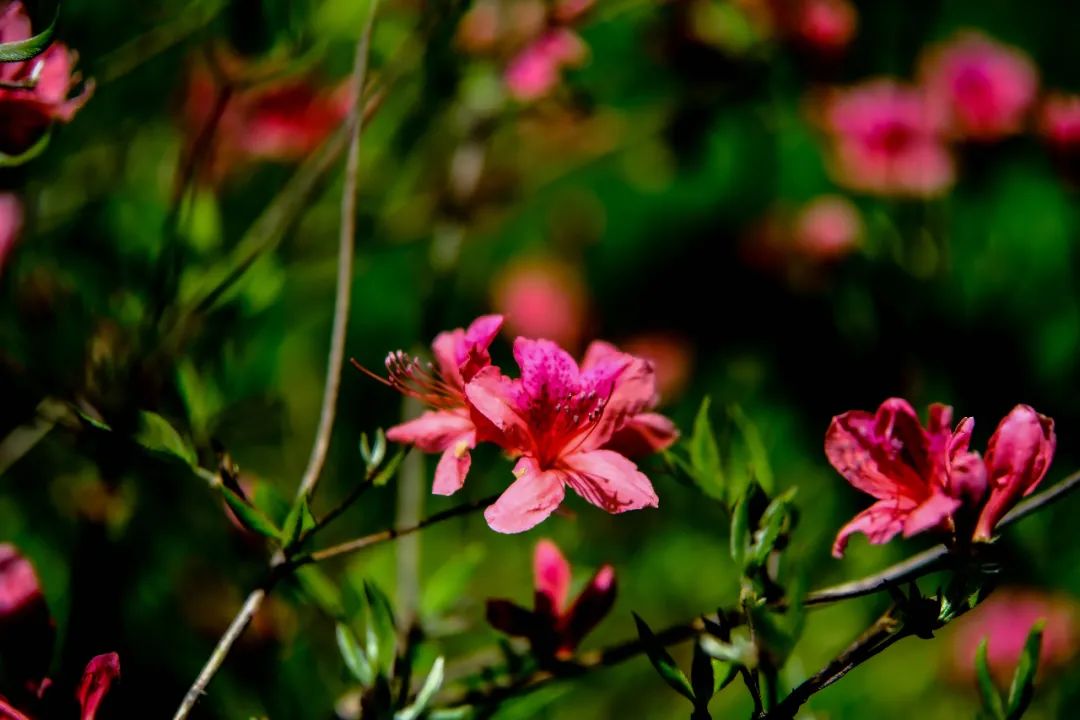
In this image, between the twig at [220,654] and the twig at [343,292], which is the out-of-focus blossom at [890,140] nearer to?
the twig at [343,292]

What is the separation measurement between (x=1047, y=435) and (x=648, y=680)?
0.64 m

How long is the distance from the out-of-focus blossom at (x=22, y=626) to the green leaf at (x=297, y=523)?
0.46ft

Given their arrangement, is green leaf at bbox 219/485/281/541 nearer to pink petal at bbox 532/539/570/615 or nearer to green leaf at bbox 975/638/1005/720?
pink petal at bbox 532/539/570/615

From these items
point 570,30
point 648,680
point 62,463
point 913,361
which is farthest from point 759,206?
point 62,463

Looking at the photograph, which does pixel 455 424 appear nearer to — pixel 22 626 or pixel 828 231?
pixel 22 626

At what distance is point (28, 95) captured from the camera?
555 millimetres

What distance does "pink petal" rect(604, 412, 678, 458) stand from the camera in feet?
1.76

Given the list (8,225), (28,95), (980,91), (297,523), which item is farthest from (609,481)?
(980,91)

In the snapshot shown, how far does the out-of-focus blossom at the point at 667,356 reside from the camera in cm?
128

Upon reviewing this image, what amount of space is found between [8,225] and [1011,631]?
0.99 m

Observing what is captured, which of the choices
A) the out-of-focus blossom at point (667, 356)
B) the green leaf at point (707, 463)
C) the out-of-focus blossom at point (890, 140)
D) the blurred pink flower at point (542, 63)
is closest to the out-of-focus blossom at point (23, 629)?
the green leaf at point (707, 463)

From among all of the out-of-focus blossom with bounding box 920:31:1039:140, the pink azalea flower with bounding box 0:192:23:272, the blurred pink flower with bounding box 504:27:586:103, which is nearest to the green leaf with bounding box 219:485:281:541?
the pink azalea flower with bounding box 0:192:23:272

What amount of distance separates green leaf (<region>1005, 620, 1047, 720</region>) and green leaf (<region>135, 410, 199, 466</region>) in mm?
427

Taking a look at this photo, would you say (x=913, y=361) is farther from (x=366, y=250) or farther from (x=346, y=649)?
(x=346, y=649)
